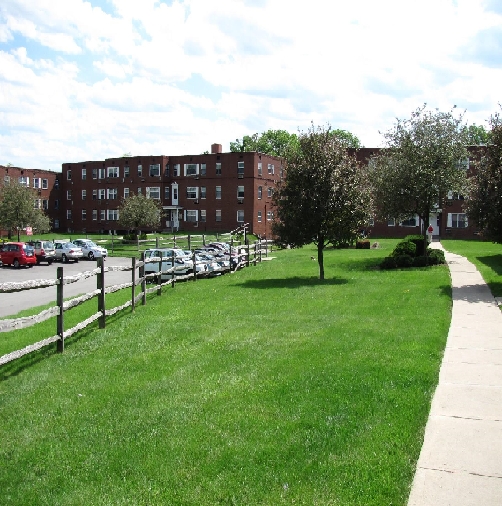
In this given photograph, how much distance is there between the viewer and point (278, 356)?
9383 mm

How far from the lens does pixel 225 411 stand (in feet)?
22.7

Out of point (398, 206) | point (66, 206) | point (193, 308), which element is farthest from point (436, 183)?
point (66, 206)

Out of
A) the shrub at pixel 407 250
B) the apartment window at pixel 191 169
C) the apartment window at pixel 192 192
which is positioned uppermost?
the apartment window at pixel 191 169

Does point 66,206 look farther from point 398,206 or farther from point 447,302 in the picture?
point 447,302

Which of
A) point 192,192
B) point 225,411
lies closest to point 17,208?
point 192,192

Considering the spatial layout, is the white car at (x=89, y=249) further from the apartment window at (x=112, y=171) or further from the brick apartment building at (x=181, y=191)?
the apartment window at (x=112, y=171)

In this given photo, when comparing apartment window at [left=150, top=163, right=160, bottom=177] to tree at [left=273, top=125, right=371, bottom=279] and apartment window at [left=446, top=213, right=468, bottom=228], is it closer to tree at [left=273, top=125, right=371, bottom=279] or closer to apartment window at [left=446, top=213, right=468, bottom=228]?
apartment window at [left=446, top=213, right=468, bottom=228]

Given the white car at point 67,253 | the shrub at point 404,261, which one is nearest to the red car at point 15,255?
the white car at point 67,253

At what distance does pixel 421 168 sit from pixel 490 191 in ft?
32.0

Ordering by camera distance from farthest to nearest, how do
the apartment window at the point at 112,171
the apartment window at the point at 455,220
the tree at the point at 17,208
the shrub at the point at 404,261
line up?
the apartment window at the point at 112,171 → the apartment window at the point at 455,220 → the tree at the point at 17,208 → the shrub at the point at 404,261

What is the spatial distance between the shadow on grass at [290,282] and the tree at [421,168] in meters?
8.92

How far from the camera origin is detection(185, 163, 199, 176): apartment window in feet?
246

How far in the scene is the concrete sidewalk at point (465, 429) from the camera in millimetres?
5082

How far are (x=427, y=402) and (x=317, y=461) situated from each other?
2291 mm
